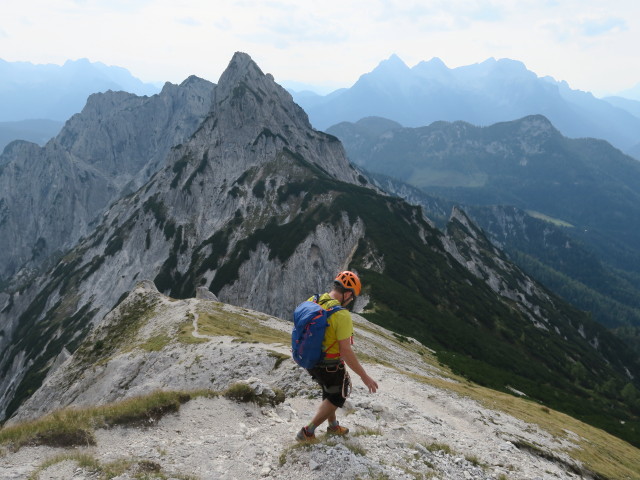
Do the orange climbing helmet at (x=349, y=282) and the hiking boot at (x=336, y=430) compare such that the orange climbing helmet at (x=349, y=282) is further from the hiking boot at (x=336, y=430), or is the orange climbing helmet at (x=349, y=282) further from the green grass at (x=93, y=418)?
the green grass at (x=93, y=418)

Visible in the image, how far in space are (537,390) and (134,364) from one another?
6799 centimetres

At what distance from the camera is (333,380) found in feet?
38.2

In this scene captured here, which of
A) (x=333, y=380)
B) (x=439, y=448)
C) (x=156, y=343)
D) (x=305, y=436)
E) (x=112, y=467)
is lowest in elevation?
(x=156, y=343)

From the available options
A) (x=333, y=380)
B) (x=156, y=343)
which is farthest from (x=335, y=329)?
(x=156, y=343)

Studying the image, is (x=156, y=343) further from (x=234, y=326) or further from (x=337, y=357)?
(x=337, y=357)

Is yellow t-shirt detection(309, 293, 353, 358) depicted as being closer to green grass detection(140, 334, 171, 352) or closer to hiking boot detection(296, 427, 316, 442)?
hiking boot detection(296, 427, 316, 442)

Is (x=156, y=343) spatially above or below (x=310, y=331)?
below

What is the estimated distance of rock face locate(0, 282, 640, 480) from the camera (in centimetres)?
1151

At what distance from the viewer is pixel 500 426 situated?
21984mm

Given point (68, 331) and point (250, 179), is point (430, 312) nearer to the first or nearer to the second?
point (250, 179)

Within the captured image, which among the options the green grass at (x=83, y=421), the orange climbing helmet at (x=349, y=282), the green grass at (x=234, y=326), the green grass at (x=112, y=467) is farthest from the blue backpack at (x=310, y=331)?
the green grass at (x=234, y=326)

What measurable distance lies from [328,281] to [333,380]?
358 feet

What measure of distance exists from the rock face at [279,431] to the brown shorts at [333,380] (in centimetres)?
147

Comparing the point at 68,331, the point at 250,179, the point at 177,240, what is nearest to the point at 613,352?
the point at 250,179
